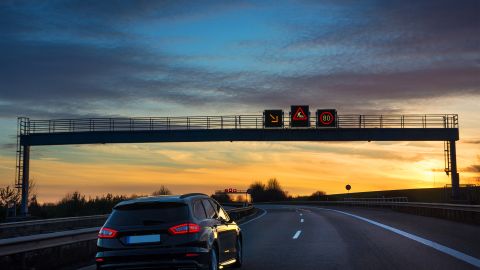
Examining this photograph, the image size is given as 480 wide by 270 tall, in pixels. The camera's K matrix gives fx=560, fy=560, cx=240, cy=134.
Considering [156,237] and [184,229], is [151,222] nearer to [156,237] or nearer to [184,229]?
[156,237]

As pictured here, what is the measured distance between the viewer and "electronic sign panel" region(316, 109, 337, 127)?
4378cm

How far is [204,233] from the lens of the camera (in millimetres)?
9125

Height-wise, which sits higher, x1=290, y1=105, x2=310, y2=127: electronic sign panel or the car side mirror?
x1=290, y1=105, x2=310, y2=127: electronic sign panel

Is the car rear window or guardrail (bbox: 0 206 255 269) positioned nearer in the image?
the car rear window

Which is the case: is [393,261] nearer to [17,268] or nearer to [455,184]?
[17,268]

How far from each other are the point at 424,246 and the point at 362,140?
3056cm

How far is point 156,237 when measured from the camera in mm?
8781

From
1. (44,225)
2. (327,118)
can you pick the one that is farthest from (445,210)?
(44,225)

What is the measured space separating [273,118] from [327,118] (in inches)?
166

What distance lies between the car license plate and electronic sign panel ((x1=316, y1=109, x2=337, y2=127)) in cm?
3589

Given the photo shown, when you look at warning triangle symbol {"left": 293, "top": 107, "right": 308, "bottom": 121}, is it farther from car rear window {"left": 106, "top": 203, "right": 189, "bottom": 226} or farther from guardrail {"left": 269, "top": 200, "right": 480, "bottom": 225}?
car rear window {"left": 106, "top": 203, "right": 189, "bottom": 226}

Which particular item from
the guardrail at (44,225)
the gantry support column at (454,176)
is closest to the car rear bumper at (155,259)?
the guardrail at (44,225)

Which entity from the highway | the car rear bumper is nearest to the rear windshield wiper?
the car rear bumper

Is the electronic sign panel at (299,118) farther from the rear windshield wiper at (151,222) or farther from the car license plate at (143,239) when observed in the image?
the car license plate at (143,239)
